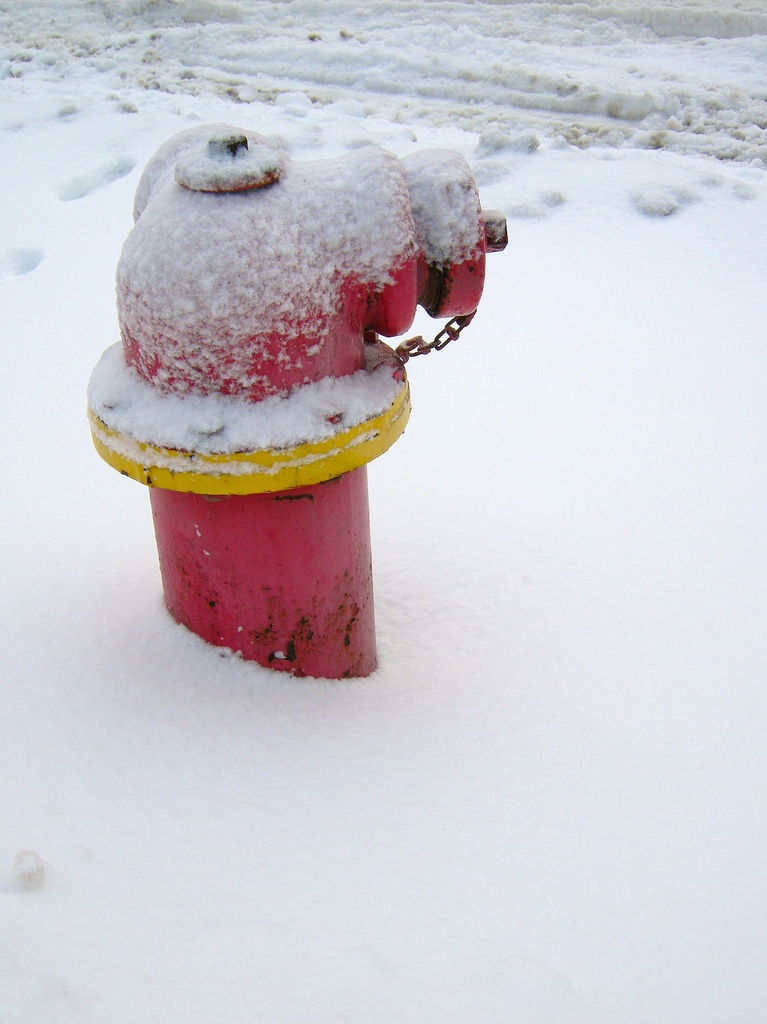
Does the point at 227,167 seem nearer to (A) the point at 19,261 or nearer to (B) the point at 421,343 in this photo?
(B) the point at 421,343

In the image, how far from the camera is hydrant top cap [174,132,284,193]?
112cm

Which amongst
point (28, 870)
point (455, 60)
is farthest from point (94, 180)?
point (28, 870)

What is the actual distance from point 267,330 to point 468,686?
714 millimetres

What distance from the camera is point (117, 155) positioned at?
3.77 meters

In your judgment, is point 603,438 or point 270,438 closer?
point 270,438

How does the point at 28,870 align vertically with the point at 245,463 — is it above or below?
below

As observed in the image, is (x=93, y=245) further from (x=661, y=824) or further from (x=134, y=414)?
(x=661, y=824)

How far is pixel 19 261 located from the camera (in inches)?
125

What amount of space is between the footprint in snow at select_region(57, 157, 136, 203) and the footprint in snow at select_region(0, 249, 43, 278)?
1.33ft

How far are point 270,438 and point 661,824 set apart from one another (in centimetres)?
73

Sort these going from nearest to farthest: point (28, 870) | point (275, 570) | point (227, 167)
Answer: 1. point (28, 870)
2. point (227, 167)
3. point (275, 570)

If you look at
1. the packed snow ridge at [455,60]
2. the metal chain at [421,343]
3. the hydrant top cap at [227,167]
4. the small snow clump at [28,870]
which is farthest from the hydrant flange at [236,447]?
the packed snow ridge at [455,60]

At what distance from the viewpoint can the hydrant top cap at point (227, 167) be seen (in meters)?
1.12

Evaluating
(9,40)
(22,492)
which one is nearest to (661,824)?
(22,492)
